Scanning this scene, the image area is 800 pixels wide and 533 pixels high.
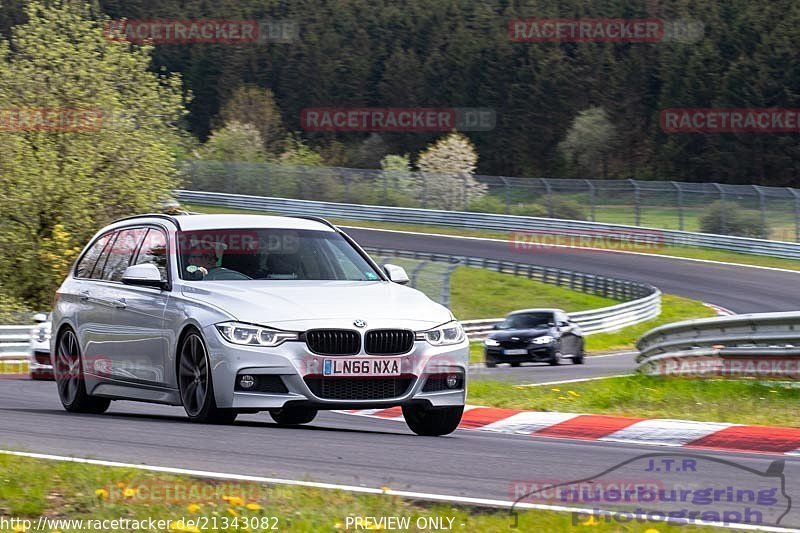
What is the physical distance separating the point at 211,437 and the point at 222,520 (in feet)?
9.54

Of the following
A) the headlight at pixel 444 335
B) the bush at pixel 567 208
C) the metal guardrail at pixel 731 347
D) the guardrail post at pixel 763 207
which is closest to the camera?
the headlight at pixel 444 335

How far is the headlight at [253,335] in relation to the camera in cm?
912

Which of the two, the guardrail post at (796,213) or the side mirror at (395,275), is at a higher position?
the side mirror at (395,275)

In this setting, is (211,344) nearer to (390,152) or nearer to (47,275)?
(47,275)

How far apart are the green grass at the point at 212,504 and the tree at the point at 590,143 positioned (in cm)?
9000

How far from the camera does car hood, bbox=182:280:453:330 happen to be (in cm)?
920

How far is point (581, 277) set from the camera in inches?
1802

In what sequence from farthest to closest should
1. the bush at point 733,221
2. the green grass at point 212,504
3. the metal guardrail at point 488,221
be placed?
the bush at point 733,221 → the metal guardrail at point 488,221 → the green grass at point 212,504

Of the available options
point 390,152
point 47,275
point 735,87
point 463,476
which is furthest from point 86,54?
point 390,152

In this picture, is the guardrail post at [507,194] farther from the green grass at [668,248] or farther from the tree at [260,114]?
the tree at [260,114]

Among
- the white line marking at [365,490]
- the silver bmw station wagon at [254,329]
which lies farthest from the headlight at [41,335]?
the white line marking at [365,490]

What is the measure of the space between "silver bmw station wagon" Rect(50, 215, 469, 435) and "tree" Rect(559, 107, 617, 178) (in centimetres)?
8585

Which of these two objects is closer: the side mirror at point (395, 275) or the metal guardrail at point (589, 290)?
the side mirror at point (395, 275)

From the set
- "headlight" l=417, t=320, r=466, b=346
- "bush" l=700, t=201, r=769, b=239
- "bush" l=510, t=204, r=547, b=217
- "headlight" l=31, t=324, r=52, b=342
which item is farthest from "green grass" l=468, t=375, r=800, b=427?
"bush" l=510, t=204, r=547, b=217
